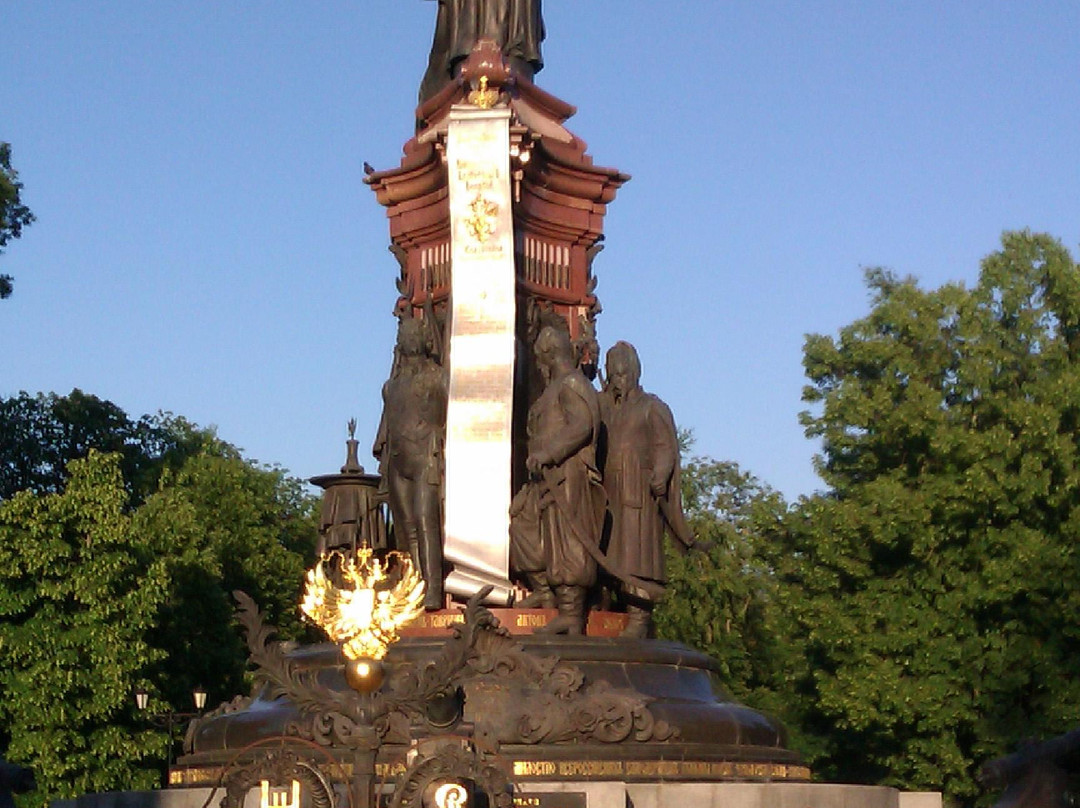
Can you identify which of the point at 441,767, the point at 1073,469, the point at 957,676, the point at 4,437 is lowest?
the point at 441,767

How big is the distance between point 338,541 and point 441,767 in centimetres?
811

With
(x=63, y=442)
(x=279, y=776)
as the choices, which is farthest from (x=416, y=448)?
(x=63, y=442)

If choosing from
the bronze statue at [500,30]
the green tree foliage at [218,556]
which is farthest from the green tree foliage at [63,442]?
the bronze statue at [500,30]

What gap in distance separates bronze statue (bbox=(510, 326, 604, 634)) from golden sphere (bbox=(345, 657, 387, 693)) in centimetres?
687

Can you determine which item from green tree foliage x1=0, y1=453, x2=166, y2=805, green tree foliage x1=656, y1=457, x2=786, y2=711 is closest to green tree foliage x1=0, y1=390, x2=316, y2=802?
green tree foliage x1=0, y1=453, x2=166, y2=805

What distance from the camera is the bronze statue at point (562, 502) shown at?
2095cm

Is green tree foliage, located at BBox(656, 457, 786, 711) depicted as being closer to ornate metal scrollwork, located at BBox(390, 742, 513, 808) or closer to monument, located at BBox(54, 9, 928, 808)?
monument, located at BBox(54, 9, 928, 808)

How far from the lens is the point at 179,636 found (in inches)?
1688

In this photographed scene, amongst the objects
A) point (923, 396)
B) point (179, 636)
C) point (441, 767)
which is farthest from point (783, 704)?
point (441, 767)

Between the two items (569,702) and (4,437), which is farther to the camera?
(4,437)

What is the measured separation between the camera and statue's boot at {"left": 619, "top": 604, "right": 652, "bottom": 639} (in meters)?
21.2

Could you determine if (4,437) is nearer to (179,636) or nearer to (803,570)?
(179,636)

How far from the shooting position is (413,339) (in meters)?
22.2

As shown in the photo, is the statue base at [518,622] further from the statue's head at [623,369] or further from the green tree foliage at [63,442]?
the green tree foliage at [63,442]
